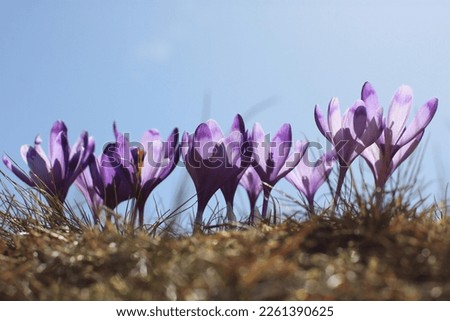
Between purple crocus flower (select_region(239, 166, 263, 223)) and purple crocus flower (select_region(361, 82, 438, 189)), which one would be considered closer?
purple crocus flower (select_region(361, 82, 438, 189))

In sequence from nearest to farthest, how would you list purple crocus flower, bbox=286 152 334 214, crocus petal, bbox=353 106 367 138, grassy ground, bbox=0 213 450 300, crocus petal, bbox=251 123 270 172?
grassy ground, bbox=0 213 450 300
crocus petal, bbox=353 106 367 138
crocus petal, bbox=251 123 270 172
purple crocus flower, bbox=286 152 334 214

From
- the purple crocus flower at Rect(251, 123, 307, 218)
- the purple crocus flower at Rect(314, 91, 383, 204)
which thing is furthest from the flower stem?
the purple crocus flower at Rect(314, 91, 383, 204)

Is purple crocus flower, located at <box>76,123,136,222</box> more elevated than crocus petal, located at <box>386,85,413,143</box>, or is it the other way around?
crocus petal, located at <box>386,85,413,143</box>

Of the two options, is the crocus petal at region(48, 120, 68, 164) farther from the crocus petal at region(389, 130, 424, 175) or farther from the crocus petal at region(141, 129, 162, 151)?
the crocus petal at region(389, 130, 424, 175)

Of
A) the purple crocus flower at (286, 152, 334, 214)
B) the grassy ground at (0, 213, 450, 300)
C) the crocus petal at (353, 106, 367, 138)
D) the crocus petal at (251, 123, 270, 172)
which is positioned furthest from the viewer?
the purple crocus flower at (286, 152, 334, 214)

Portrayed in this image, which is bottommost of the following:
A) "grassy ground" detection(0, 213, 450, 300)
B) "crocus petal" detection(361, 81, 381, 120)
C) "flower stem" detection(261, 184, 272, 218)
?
"grassy ground" detection(0, 213, 450, 300)
